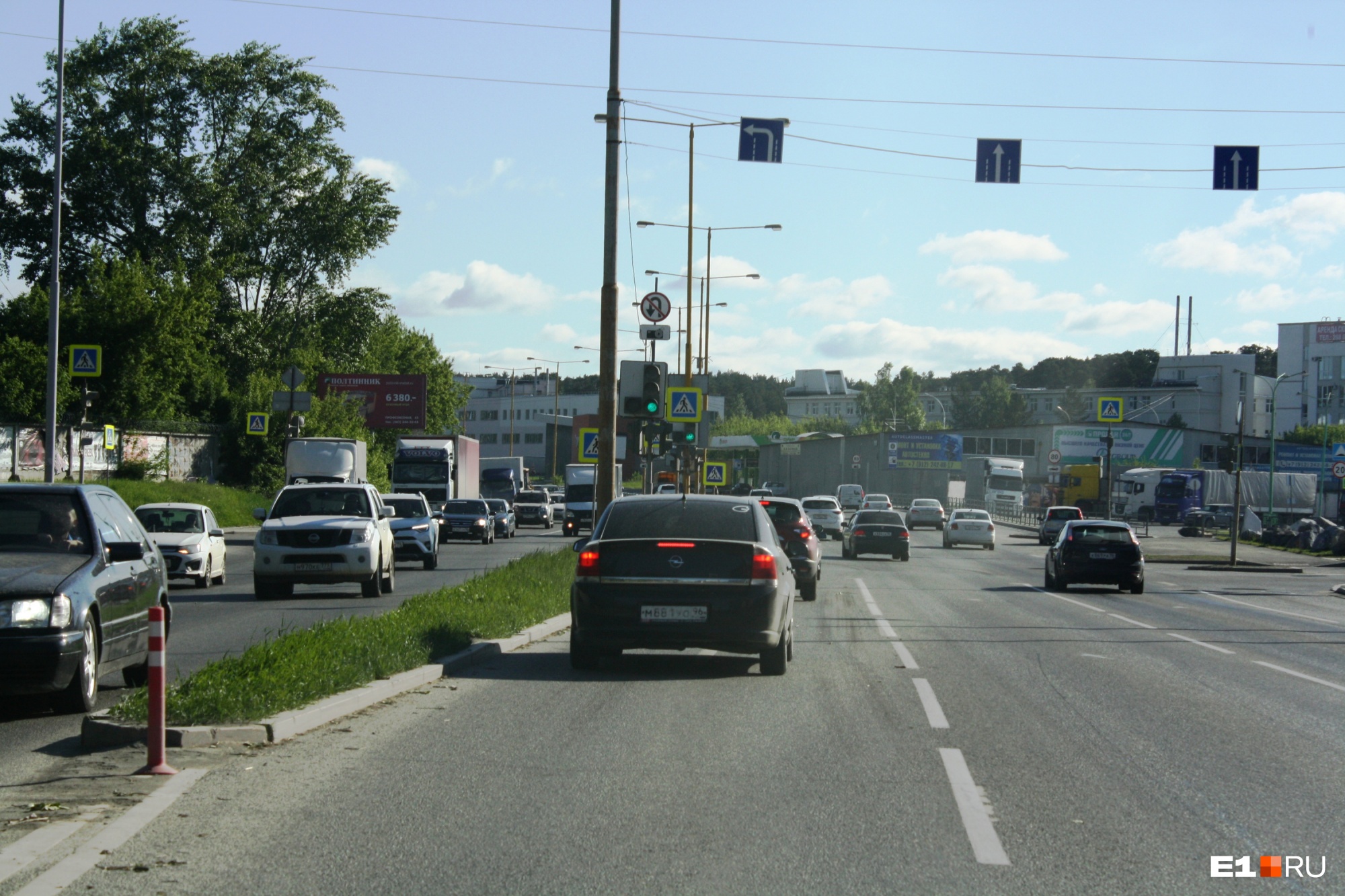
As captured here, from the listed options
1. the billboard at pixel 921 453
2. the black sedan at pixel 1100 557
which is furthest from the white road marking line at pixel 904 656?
the billboard at pixel 921 453

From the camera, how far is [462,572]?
95.0 feet

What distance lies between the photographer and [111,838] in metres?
5.92

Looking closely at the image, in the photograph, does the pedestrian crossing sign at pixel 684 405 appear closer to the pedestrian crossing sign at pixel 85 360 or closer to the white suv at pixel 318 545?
the white suv at pixel 318 545

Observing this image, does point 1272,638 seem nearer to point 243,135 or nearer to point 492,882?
point 492,882

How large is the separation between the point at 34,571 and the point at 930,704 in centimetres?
632

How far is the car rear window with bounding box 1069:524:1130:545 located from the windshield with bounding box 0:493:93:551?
2224cm

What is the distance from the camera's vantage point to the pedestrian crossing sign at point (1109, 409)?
57.7m

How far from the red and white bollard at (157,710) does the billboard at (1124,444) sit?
322 feet

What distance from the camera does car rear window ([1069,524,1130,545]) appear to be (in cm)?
2844

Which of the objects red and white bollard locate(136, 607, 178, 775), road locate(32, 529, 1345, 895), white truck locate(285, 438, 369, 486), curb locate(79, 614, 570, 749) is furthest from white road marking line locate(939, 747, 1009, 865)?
white truck locate(285, 438, 369, 486)

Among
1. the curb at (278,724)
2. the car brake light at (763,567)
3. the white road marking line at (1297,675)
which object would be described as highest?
the car brake light at (763,567)

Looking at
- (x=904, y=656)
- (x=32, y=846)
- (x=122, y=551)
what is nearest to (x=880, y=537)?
(x=904, y=656)

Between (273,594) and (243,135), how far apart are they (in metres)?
40.4

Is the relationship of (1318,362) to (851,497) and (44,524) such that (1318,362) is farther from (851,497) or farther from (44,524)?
(44,524)
